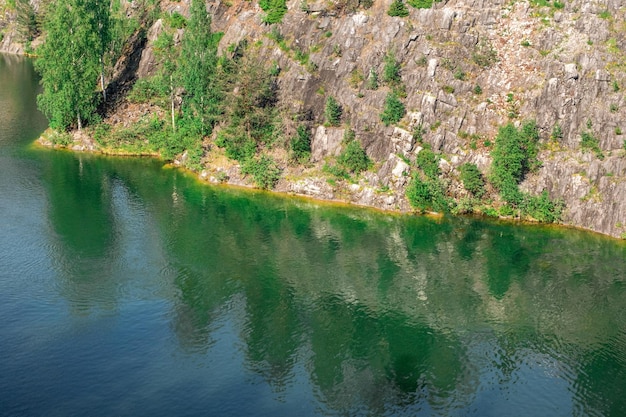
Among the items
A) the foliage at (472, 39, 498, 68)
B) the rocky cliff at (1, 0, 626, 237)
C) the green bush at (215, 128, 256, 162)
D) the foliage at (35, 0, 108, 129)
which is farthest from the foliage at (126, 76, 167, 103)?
the foliage at (472, 39, 498, 68)

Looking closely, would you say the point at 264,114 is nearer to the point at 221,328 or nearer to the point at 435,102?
the point at 435,102

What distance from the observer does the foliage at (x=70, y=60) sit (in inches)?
4488

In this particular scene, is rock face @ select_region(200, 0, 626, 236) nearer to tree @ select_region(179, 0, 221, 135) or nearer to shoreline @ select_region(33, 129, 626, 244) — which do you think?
shoreline @ select_region(33, 129, 626, 244)

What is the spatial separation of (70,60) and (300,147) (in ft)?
151

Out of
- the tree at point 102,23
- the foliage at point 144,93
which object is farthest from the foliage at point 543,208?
the tree at point 102,23

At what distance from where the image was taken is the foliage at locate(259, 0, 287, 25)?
11781cm

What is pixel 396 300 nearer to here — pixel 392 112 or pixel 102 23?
pixel 392 112

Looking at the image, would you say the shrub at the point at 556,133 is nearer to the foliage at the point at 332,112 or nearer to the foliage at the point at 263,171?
the foliage at the point at 332,112

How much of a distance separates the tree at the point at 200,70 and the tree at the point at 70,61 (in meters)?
17.5

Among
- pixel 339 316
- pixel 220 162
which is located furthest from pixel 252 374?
pixel 220 162

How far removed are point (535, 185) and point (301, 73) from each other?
43.6 meters

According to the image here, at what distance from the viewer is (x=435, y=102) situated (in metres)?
102

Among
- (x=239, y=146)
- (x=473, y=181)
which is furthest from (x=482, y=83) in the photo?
(x=239, y=146)

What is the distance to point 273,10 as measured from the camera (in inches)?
4660
